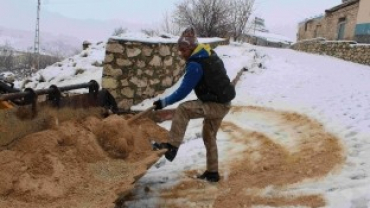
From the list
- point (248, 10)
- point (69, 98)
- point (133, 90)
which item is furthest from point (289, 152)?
point (248, 10)

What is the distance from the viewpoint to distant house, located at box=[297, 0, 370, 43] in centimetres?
2522

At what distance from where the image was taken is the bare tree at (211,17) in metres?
25.6

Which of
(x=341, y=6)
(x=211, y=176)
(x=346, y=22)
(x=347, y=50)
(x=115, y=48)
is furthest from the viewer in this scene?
(x=341, y=6)

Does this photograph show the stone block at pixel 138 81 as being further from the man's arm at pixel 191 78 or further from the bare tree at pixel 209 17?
the bare tree at pixel 209 17

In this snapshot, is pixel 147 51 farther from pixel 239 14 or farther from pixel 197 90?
pixel 239 14

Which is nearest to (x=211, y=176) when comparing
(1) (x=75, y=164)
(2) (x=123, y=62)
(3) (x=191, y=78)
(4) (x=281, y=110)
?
(3) (x=191, y=78)

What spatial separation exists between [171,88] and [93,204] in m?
5.90

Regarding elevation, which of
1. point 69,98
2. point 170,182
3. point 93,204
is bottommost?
point 170,182

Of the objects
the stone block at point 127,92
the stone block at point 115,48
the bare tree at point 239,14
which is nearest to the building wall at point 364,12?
the bare tree at point 239,14

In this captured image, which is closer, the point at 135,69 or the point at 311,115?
the point at 311,115

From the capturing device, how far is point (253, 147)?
625cm

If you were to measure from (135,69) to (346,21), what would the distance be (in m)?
23.9

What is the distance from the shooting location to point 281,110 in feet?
27.8

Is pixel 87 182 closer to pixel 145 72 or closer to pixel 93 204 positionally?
pixel 93 204
